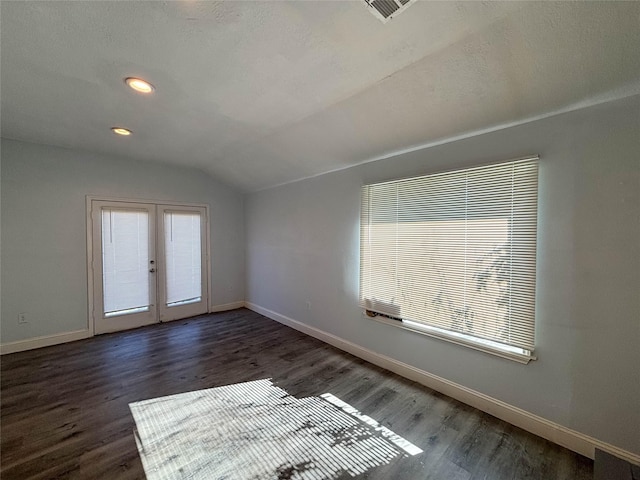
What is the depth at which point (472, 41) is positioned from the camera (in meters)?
1.46

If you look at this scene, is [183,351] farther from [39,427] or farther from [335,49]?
[335,49]

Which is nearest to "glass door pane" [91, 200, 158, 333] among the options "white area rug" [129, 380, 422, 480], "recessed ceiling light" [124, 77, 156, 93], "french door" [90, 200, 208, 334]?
"french door" [90, 200, 208, 334]

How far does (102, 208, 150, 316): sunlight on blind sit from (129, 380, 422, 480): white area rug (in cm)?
235

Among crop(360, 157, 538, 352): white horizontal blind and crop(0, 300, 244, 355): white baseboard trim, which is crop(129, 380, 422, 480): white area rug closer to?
crop(360, 157, 538, 352): white horizontal blind

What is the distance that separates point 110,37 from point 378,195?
2.48 m

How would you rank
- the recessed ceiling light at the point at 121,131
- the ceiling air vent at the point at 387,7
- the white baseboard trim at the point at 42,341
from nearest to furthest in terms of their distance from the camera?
the ceiling air vent at the point at 387,7 → the recessed ceiling light at the point at 121,131 → the white baseboard trim at the point at 42,341

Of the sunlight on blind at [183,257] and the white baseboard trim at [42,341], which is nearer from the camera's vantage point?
the white baseboard trim at [42,341]

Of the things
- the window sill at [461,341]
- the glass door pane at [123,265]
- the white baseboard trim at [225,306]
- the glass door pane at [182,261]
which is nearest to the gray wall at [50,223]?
the glass door pane at [123,265]

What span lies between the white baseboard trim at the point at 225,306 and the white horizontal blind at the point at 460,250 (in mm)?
3268

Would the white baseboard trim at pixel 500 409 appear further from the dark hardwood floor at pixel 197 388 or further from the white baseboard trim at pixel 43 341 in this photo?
the white baseboard trim at pixel 43 341

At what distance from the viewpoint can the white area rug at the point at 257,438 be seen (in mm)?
1613

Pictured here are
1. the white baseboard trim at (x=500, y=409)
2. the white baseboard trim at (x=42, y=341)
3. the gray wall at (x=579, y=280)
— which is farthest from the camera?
the white baseboard trim at (x=42, y=341)

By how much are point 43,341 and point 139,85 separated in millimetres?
3672

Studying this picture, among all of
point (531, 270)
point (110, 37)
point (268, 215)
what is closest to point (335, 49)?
point (110, 37)
